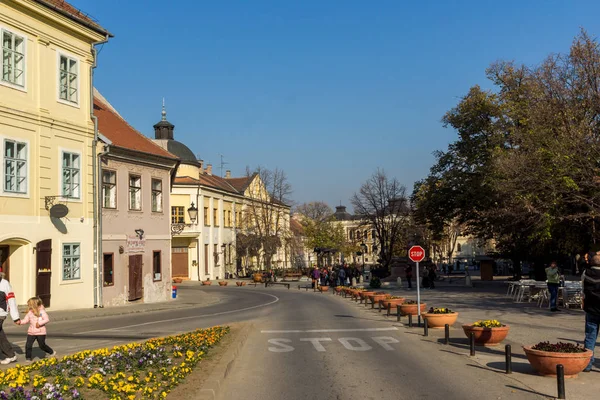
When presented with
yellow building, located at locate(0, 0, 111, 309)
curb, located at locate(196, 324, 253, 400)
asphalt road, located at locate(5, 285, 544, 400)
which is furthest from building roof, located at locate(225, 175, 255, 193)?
curb, located at locate(196, 324, 253, 400)

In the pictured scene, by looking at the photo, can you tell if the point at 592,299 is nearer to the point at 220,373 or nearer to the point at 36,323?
the point at 220,373

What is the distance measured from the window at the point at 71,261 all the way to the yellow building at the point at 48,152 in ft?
0.13


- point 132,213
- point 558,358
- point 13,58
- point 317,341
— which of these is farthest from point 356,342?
point 132,213

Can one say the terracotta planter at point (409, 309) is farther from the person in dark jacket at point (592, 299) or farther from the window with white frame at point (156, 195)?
the window with white frame at point (156, 195)

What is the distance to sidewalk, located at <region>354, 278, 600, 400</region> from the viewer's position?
926cm

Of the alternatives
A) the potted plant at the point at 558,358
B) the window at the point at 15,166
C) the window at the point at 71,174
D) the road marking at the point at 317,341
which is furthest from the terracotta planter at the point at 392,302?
the window at the point at 15,166

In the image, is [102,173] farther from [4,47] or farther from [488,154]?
[488,154]

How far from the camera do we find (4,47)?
22469mm

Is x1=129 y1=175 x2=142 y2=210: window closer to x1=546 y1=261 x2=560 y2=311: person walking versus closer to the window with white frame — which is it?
the window with white frame

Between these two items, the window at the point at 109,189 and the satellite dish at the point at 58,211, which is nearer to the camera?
the satellite dish at the point at 58,211

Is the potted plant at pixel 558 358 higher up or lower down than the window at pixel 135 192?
lower down

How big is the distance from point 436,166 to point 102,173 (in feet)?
77.0

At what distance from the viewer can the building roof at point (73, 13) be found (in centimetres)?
2491

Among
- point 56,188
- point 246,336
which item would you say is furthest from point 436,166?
point 246,336
